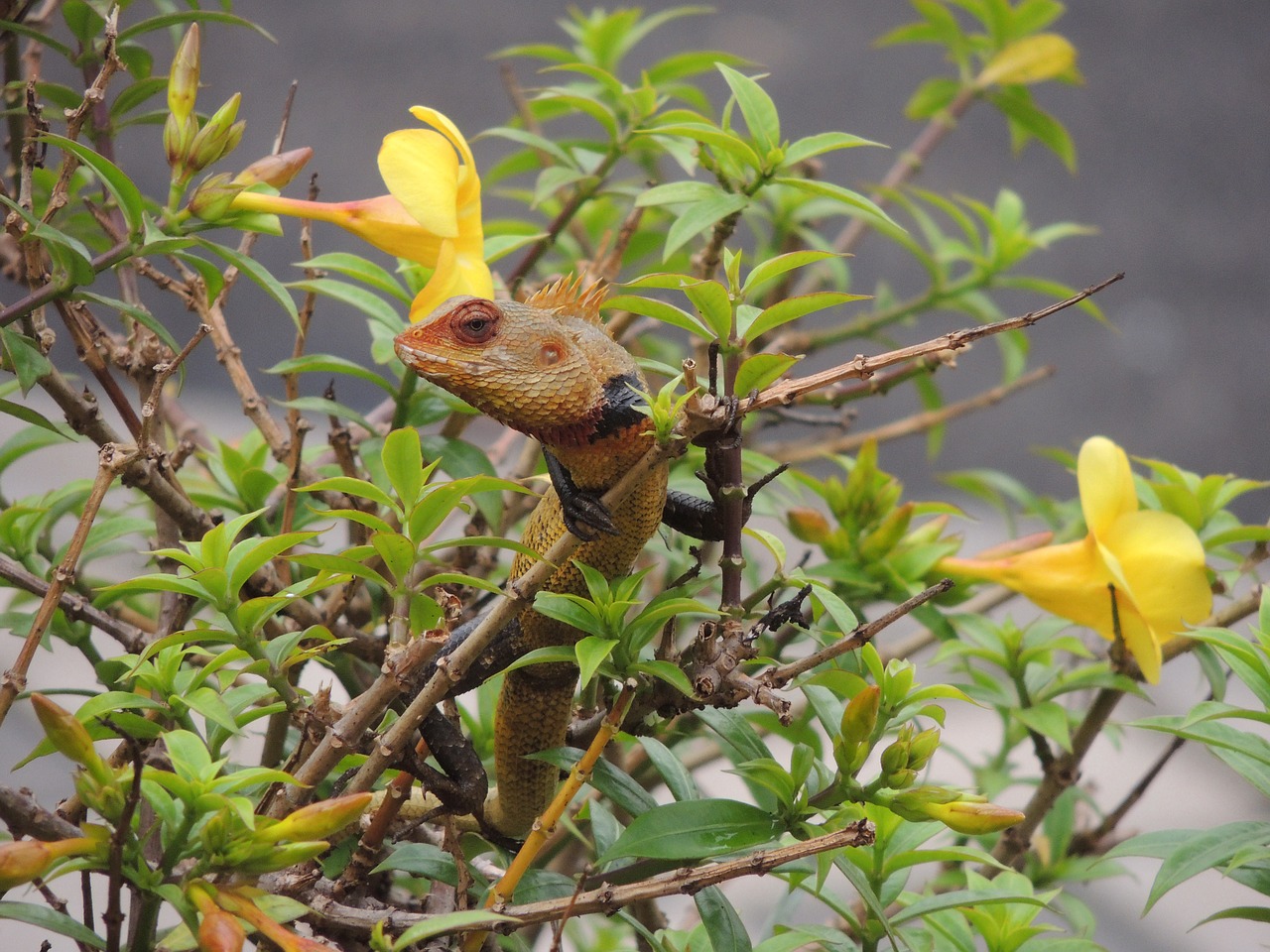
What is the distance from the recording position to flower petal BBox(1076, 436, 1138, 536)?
87 cm

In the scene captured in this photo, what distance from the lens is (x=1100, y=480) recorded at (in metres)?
0.88

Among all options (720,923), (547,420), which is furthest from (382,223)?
(720,923)

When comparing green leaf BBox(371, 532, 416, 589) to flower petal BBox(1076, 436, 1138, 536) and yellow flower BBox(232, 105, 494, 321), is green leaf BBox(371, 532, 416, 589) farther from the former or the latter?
flower petal BBox(1076, 436, 1138, 536)

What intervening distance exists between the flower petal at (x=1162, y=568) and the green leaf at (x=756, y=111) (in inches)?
15.4

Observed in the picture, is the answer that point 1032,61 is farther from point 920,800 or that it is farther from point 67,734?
point 67,734

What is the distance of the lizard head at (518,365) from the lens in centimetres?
71

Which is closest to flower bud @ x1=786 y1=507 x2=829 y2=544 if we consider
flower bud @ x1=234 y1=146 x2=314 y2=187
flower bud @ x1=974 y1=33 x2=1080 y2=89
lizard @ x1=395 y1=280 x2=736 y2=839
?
lizard @ x1=395 y1=280 x2=736 y2=839

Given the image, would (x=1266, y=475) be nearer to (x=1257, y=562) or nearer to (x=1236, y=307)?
(x=1236, y=307)

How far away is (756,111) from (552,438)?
31cm

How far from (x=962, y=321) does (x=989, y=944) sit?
3.10 meters

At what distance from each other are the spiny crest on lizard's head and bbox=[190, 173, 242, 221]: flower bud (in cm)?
14

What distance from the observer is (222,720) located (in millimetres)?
658

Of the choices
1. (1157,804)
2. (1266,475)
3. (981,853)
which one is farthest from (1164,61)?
(981,853)

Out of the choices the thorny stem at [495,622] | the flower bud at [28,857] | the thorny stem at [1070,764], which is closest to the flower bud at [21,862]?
the flower bud at [28,857]
